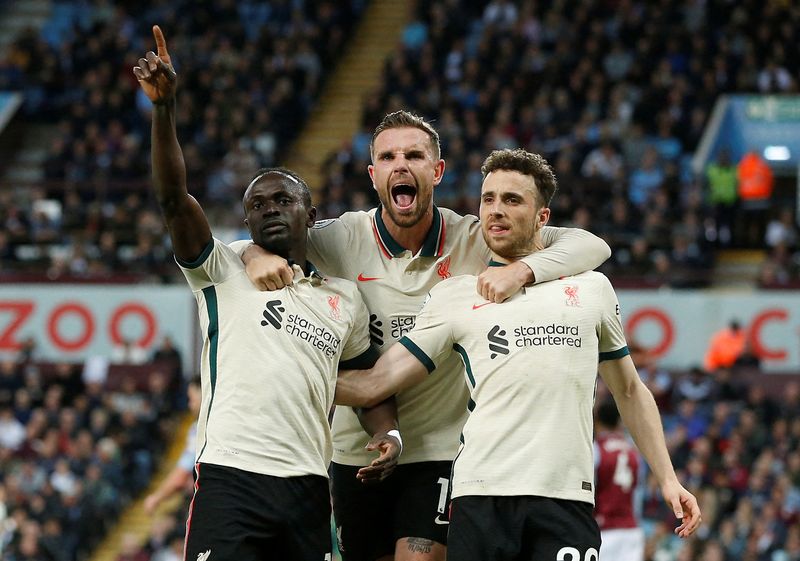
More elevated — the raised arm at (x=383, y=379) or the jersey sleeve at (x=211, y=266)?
the jersey sleeve at (x=211, y=266)

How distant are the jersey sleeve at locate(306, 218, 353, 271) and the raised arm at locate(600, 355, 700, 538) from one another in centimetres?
134

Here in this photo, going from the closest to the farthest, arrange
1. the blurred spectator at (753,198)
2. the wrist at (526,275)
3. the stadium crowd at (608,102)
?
1. the wrist at (526,275)
2. the stadium crowd at (608,102)
3. the blurred spectator at (753,198)

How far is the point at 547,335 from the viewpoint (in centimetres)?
549

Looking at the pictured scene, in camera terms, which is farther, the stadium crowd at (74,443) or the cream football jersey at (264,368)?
the stadium crowd at (74,443)

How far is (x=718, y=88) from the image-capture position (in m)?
21.1

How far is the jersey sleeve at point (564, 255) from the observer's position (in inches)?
223

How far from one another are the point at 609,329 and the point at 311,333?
4.10ft

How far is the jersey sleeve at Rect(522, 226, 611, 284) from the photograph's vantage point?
566 centimetres

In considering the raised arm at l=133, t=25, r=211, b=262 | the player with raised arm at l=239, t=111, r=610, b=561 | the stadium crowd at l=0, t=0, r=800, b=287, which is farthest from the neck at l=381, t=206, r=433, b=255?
the stadium crowd at l=0, t=0, r=800, b=287

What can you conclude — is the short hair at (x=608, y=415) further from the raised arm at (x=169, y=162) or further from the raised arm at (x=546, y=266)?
the raised arm at (x=169, y=162)

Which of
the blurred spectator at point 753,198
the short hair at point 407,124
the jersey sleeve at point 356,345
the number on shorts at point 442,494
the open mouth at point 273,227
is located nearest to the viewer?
the open mouth at point 273,227

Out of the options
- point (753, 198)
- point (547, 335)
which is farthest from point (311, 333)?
point (753, 198)

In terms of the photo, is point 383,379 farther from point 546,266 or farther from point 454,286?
point 546,266

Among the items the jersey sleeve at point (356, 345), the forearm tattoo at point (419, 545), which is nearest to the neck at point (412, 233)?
the jersey sleeve at point (356, 345)
